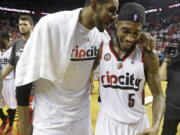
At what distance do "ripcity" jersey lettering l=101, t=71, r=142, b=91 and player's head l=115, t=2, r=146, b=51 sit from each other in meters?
0.27

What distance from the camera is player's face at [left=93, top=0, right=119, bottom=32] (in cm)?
147

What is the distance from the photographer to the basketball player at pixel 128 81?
154cm

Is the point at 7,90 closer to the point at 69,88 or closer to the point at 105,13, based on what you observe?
the point at 69,88

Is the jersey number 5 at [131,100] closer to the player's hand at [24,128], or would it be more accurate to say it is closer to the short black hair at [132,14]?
the short black hair at [132,14]

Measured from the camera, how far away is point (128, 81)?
1.54 metres

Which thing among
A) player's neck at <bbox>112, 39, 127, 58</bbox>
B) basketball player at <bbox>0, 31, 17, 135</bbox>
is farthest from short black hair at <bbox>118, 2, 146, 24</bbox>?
basketball player at <bbox>0, 31, 17, 135</bbox>

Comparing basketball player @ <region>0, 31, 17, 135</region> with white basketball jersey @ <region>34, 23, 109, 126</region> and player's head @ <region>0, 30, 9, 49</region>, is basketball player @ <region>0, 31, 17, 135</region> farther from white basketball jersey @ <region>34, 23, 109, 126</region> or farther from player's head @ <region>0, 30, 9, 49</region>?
white basketball jersey @ <region>34, 23, 109, 126</region>

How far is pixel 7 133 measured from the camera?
382cm

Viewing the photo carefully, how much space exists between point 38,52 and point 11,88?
10.3 feet

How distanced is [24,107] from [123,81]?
2.56ft

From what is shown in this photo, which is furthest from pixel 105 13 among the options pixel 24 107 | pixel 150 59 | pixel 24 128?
pixel 24 128

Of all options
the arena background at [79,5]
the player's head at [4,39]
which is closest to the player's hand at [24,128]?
the player's head at [4,39]

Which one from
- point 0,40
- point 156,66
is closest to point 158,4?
point 0,40

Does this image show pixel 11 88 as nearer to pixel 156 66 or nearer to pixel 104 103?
pixel 104 103
